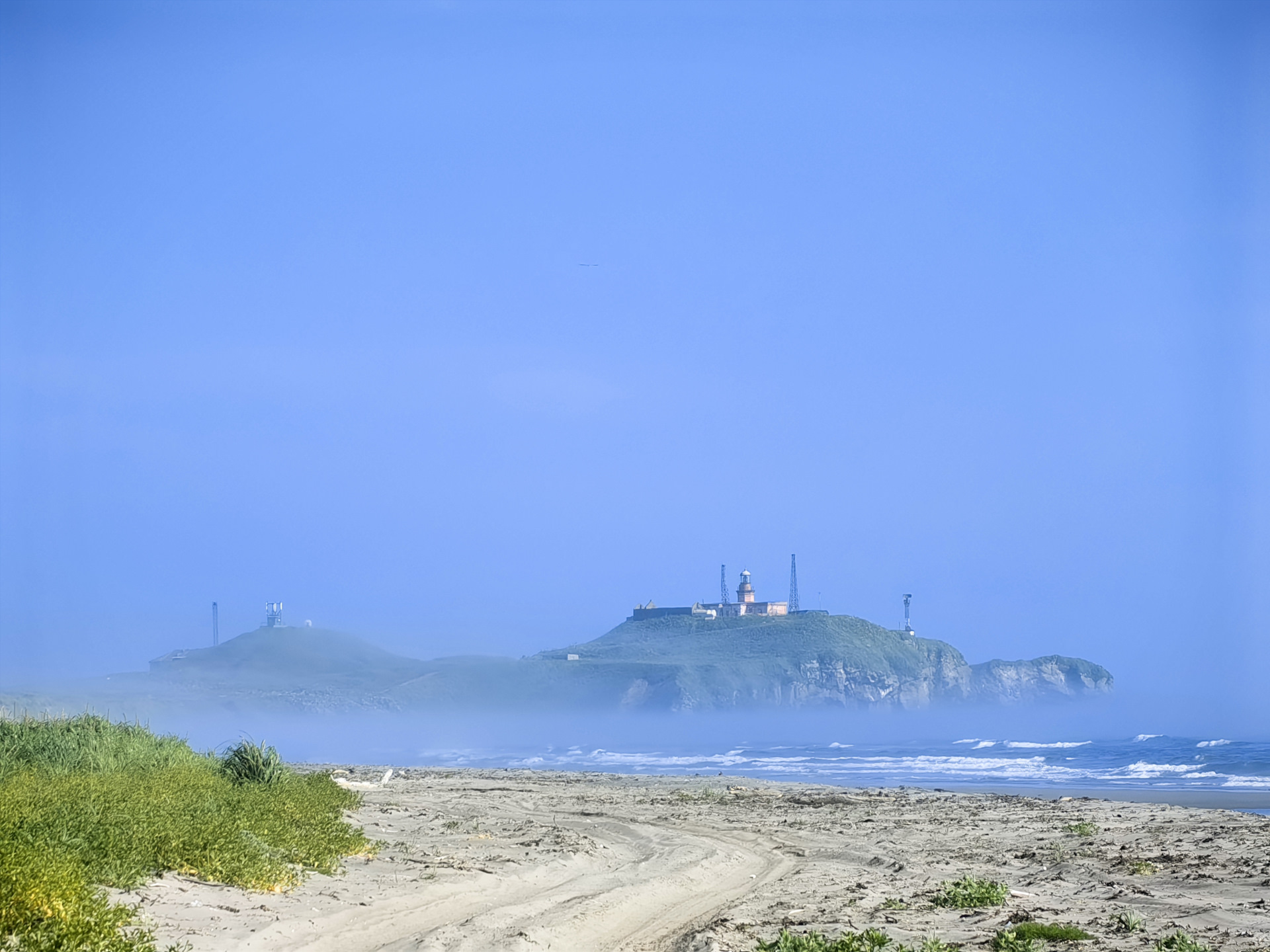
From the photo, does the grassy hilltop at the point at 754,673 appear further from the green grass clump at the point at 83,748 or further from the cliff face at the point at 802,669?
the green grass clump at the point at 83,748

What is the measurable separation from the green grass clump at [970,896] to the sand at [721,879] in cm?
15

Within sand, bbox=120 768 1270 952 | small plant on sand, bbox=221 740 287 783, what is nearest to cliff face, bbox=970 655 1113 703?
sand, bbox=120 768 1270 952

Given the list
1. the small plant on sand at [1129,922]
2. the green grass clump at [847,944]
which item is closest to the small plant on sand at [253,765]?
the green grass clump at [847,944]

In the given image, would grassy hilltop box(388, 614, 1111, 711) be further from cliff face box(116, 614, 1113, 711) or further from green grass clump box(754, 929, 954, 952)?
green grass clump box(754, 929, 954, 952)

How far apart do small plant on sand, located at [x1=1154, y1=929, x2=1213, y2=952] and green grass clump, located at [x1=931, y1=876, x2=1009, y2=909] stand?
207 cm

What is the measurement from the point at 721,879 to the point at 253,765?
22.8ft

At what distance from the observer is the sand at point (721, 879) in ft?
28.6

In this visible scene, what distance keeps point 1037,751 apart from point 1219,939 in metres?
49.3

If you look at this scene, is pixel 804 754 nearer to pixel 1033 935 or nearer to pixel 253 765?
pixel 253 765

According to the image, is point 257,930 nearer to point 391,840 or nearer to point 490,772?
point 391,840

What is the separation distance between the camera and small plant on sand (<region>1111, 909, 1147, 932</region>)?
30.0ft

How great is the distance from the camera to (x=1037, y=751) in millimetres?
54406

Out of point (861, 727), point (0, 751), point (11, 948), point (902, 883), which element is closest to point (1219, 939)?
point (902, 883)

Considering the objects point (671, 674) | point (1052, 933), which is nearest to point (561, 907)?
point (1052, 933)
